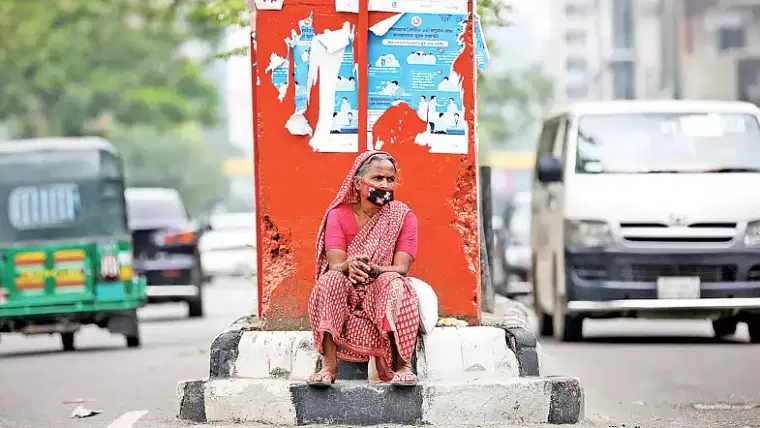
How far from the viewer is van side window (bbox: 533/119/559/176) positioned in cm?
1664

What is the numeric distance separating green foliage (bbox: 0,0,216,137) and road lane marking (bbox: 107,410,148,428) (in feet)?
108

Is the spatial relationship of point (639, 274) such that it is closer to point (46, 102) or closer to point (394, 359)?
point (394, 359)

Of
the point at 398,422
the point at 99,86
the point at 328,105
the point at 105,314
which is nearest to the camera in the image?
the point at 398,422

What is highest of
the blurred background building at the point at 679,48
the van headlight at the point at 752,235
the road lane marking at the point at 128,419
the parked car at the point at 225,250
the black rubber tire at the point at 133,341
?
the blurred background building at the point at 679,48

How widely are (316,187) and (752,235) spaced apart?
634cm

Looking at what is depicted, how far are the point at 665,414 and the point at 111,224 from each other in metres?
8.80

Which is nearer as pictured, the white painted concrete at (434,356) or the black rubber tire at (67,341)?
the white painted concrete at (434,356)

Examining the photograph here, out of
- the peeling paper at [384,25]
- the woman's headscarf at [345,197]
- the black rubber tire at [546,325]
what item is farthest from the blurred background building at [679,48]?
the woman's headscarf at [345,197]

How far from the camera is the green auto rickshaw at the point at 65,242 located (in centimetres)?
1650

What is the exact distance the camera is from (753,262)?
48.1ft

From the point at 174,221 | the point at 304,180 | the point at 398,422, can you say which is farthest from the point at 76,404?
the point at 174,221

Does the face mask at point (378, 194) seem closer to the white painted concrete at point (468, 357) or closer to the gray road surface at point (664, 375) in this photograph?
the white painted concrete at point (468, 357)

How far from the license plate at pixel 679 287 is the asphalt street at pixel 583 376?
1.63 feet

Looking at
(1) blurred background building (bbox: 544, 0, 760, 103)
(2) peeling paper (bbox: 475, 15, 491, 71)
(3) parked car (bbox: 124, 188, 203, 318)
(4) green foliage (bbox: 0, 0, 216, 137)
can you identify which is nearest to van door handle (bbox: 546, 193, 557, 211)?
(2) peeling paper (bbox: 475, 15, 491, 71)
